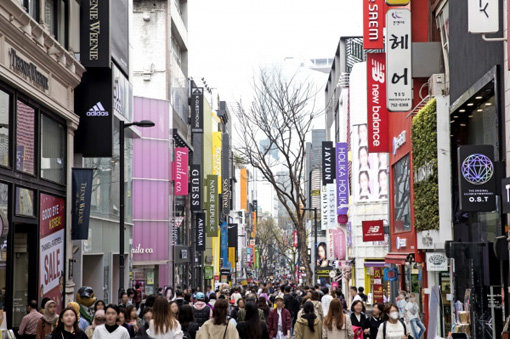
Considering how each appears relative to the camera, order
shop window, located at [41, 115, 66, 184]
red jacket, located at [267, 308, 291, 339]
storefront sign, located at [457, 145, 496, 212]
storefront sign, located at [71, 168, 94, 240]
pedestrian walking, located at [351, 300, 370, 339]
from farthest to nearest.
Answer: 1. storefront sign, located at [71, 168, 94, 240]
2. shop window, located at [41, 115, 66, 184]
3. red jacket, located at [267, 308, 291, 339]
4. storefront sign, located at [457, 145, 496, 212]
5. pedestrian walking, located at [351, 300, 370, 339]

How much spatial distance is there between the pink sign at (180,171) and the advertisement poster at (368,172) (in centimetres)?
1091

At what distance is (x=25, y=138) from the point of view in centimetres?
1983

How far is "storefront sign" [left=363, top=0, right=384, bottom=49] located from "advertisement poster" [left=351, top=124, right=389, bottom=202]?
51.2 ft

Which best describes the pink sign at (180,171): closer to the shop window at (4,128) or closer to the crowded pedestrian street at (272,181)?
the crowded pedestrian street at (272,181)

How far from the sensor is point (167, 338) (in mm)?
11375

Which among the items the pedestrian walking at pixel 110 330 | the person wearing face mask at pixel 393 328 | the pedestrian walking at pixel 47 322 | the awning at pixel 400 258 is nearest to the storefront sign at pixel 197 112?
the awning at pixel 400 258

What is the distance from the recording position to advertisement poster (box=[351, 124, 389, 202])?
48.1m

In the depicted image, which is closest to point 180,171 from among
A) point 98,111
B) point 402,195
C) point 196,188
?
point 196,188

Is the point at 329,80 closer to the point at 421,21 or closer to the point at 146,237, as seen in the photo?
the point at 146,237

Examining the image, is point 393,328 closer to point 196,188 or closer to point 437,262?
point 437,262

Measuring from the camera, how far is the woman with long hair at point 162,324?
11367 mm

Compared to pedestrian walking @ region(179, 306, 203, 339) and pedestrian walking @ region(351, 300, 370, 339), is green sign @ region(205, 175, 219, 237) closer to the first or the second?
pedestrian walking @ region(351, 300, 370, 339)

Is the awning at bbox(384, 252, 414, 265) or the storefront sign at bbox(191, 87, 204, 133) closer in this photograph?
the awning at bbox(384, 252, 414, 265)

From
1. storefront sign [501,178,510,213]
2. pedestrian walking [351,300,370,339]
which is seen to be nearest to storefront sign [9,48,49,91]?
pedestrian walking [351,300,370,339]
